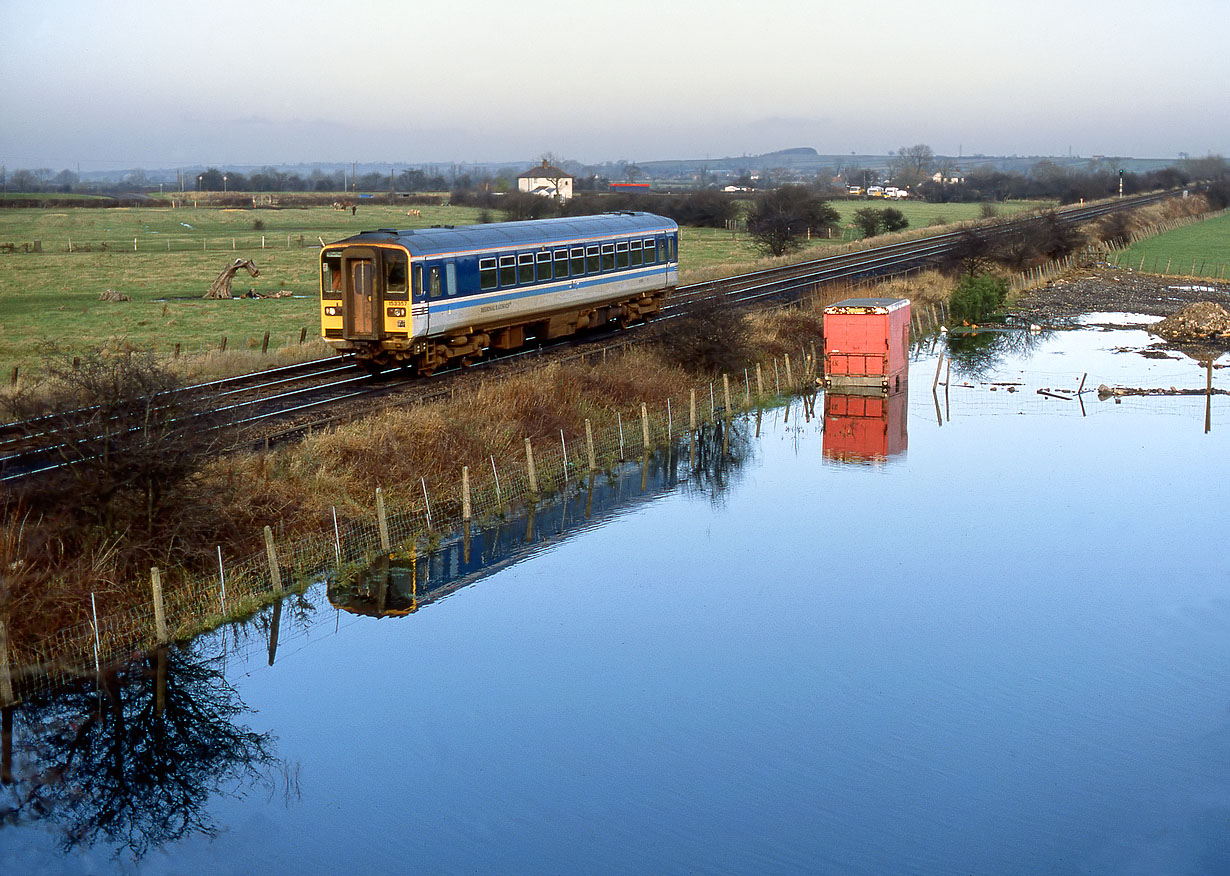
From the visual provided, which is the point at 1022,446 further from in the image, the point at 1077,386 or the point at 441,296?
the point at 441,296

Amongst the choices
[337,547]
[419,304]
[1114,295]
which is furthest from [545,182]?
[337,547]

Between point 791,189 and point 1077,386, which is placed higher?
point 791,189

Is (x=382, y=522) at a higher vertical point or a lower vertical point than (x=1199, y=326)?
lower

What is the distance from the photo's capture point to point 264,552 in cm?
1880

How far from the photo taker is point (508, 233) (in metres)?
32.3

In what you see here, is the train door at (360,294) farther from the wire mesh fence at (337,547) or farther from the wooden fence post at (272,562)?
the wooden fence post at (272,562)

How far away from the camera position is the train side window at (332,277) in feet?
94.9

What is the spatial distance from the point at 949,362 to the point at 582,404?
19105 millimetres

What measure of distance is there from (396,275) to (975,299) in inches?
1227

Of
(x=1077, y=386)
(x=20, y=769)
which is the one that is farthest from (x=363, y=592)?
(x=1077, y=386)

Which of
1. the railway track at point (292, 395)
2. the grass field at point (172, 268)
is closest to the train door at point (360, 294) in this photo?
the railway track at point (292, 395)

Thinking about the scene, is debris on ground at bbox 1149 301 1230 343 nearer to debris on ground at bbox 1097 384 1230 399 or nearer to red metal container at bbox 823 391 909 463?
debris on ground at bbox 1097 384 1230 399

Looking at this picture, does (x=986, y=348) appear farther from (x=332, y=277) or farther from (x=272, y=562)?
(x=272, y=562)

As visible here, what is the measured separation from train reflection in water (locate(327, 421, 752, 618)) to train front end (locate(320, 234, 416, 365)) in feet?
19.4
